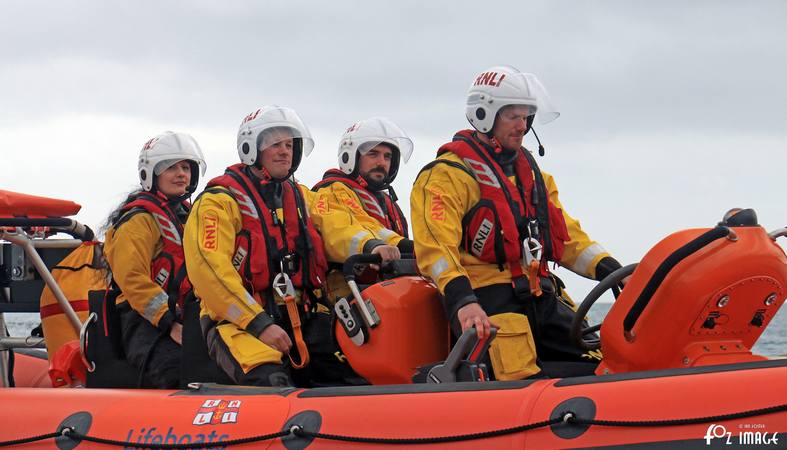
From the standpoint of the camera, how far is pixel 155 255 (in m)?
6.46

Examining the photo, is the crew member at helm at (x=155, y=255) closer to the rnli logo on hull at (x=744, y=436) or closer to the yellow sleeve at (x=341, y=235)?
the yellow sleeve at (x=341, y=235)

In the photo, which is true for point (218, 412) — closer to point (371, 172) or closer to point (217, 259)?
point (217, 259)

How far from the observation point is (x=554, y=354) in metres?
5.07

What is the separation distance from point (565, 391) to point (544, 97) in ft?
5.29

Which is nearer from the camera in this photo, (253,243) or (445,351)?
(445,351)

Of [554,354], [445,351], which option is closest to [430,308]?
[445,351]

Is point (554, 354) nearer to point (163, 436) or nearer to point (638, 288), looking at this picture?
point (638, 288)

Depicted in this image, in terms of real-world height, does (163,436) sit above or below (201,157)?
→ below

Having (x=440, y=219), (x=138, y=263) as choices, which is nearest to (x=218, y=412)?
(x=440, y=219)

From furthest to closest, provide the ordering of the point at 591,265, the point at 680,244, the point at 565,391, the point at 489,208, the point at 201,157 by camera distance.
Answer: the point at 201,157
the point at 591,265
the point at 489,208
the point at 680,244
the point at 565,391

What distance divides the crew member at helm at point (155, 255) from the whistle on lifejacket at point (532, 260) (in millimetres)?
1929

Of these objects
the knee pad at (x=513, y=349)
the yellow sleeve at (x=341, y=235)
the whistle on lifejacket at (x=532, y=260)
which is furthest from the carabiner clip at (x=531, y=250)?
the yellow sleeve at (x=341, y=235)

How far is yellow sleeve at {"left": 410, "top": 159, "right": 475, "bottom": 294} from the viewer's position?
4793mm

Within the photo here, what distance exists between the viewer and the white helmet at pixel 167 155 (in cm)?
673
